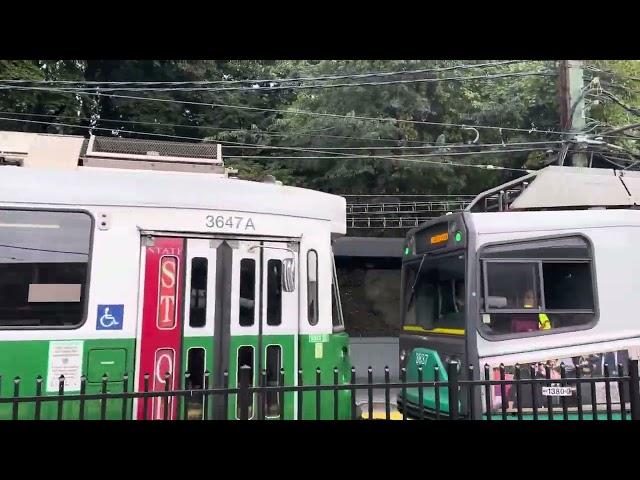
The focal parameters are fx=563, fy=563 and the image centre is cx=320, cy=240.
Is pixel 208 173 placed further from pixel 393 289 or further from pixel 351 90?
pixel 393 289

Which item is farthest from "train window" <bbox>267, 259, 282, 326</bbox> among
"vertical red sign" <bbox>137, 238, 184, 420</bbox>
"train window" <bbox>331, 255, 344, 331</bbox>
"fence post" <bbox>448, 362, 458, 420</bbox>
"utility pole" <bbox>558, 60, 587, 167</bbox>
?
"utility pole" <bbox>558, 60, 587, 167</bbox>

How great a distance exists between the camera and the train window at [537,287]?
20.7 feet

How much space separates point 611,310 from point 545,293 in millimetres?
759

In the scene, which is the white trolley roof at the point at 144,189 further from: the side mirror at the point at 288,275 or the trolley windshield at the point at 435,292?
the trolley windshield at the point at 435,292

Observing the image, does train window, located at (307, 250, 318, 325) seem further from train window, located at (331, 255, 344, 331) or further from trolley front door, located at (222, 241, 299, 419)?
train window, located at (331, 255, 344, 331)

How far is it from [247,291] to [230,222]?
71cm

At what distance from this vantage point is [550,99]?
15844mm

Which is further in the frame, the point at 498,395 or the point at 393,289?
the point at 393,289

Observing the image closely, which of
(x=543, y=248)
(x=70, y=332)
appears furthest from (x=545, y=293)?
(x=70, y=332)

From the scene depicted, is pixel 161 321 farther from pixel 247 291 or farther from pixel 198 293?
pixel 247 291

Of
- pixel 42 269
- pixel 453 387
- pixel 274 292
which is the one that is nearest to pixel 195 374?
pixel 274 292

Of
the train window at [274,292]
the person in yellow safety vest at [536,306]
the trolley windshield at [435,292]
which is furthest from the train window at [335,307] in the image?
the person in yellow safety vest at [536,306]

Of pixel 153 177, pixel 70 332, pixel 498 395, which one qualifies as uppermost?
pixel 153 177

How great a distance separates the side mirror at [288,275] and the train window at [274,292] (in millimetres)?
41
